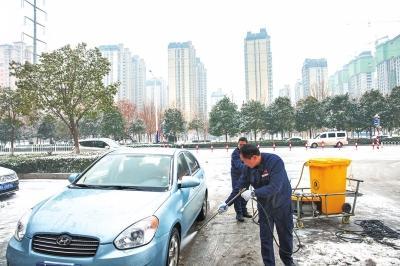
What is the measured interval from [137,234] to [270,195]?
5.00 feet

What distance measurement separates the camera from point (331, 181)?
21.0 ft

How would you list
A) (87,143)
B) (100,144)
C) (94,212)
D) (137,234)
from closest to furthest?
(137,234) < (94,212) < (100,144) < (87,143)

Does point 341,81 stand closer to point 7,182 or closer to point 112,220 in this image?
point 7,182

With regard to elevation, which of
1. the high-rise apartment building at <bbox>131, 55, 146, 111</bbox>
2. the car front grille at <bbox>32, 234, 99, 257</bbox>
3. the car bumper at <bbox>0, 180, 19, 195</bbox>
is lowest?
the car bumper at <bbox>0, 180, 19, 195</bbox>

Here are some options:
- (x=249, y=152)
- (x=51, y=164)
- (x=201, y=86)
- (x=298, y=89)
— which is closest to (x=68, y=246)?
(x=249, y=152)

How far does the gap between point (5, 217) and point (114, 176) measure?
424 centimetres

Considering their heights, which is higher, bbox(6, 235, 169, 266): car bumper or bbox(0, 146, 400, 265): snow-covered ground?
bbox(6, 235, 169, 266): car bumper

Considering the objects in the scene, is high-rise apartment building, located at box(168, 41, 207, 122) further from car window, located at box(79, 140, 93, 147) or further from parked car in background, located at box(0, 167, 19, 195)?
parked car in background, located at box(0, 167, 19, 195)

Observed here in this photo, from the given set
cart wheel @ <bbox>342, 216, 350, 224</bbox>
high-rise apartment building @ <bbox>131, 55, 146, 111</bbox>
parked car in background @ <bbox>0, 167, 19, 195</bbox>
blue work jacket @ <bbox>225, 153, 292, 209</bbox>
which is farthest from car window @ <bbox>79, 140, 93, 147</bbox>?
high-rise apartment building @ <bbox>131, 55, 146, 111</bbox>

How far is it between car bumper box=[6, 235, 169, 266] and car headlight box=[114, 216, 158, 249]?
0.05 meters

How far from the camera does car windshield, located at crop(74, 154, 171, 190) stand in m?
4.53

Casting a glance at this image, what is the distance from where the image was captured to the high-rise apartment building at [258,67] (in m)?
94.1

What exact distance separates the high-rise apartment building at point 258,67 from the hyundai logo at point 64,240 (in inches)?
3544

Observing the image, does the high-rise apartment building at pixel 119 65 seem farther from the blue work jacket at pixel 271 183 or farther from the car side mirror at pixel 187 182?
the blue work jacket at pixel 271 183
